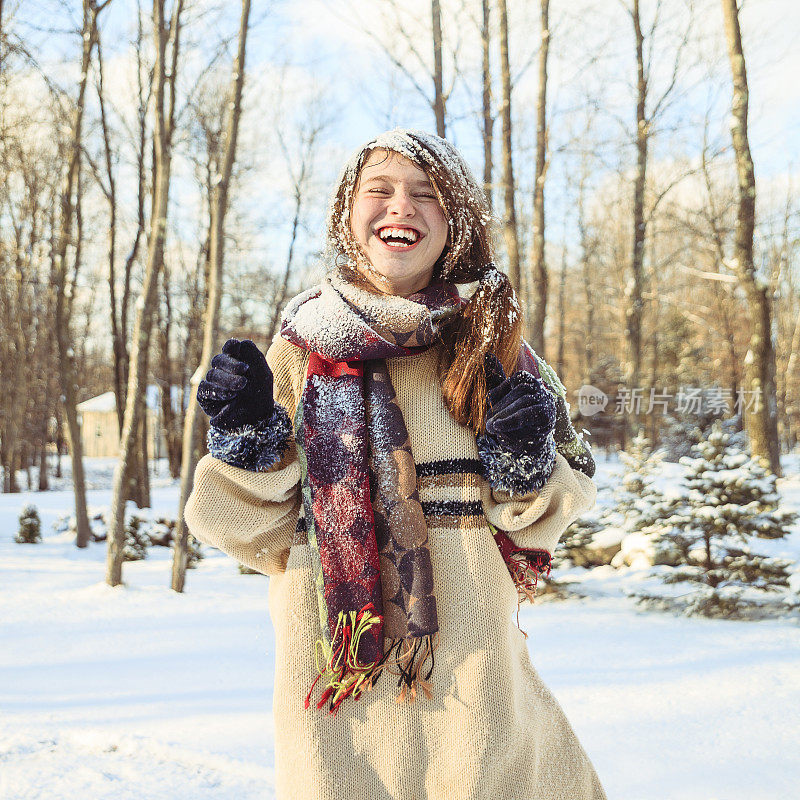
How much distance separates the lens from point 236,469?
4.49 feet

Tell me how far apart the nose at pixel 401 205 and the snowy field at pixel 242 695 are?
2.40 metres

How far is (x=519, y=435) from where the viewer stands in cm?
137

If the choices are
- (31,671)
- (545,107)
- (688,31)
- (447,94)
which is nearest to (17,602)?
(31,671)

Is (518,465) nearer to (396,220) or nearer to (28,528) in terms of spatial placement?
(396,220)

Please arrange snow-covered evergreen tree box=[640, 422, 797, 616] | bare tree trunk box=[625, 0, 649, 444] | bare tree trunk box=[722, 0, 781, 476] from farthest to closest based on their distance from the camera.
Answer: bare tree trunk box=[625, 0, 649, 444] → bare tree trunk box=[722, 0, 781, 476] → snow-covered evergreen tree box=[640, 422, 797, 616]

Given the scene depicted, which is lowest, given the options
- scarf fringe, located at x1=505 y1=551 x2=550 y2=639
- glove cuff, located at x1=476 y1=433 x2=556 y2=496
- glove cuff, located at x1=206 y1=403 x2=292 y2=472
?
scarf fringe, located at x1=505 y1=551 x2=550 y2=639

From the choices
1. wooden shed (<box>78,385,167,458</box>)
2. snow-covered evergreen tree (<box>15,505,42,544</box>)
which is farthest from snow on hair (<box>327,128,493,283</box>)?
wooden shed (<box>78,385,167,458</box>)

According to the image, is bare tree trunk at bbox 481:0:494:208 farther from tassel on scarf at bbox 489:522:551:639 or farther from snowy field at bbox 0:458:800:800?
tassel on scarf at bbox 489:522:551:639

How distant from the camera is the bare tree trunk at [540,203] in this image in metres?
8.83

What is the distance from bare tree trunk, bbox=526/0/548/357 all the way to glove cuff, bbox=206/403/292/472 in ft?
25.1

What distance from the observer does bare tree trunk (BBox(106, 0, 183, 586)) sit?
22.3 feet

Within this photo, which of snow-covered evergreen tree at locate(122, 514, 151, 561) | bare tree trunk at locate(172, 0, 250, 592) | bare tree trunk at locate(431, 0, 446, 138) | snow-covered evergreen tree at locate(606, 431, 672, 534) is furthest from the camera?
snow-covered evergreen tree at locate(122, 514, 151, 561)

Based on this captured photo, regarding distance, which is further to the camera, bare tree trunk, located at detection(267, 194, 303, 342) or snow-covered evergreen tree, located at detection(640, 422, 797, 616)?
bare tree trunk, located at detection(267, 194, 303, 342)

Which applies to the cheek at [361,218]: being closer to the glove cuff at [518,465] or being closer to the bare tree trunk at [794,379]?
the glove cuff at [518,465]
